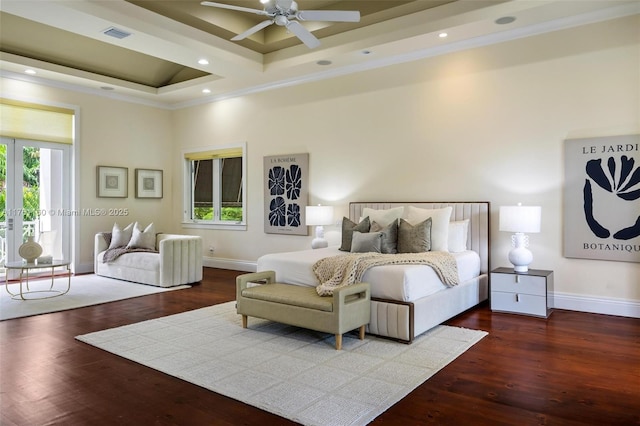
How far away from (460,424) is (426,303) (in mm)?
1568

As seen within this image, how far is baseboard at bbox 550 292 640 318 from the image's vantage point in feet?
14.6

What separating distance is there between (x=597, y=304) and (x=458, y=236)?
5.10ft

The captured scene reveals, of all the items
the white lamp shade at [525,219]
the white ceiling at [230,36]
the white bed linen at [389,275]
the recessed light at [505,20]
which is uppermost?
the white ceiling at [230,36]

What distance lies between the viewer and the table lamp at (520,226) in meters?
4.56

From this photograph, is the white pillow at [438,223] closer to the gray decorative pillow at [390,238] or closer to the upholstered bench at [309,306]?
the gray decorative pillow at [390,238]

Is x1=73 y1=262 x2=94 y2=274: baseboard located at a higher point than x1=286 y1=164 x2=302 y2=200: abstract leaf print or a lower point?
lower

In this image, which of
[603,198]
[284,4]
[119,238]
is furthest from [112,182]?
[603,198]

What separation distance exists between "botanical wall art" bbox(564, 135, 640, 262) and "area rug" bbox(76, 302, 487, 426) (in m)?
1.71

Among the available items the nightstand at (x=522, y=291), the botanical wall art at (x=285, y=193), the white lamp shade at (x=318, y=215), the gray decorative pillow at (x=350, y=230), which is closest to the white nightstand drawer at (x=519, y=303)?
the nightstand at (x=522, y=291)

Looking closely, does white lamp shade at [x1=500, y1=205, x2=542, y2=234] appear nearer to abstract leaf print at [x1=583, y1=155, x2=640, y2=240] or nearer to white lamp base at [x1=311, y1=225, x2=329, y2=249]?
abstract leaf print at [x1=583, y1=155, x2=640, y2=240]

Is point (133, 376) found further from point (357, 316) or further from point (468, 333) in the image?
point (468, 333)

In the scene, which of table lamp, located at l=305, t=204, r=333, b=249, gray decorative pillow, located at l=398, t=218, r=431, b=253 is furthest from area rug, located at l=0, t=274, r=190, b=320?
gray decorative pillow, located at l=398, t=218, r=431, b=253

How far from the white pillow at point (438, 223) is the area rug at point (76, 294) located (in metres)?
3.47

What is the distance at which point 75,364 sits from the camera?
3.27 metres
